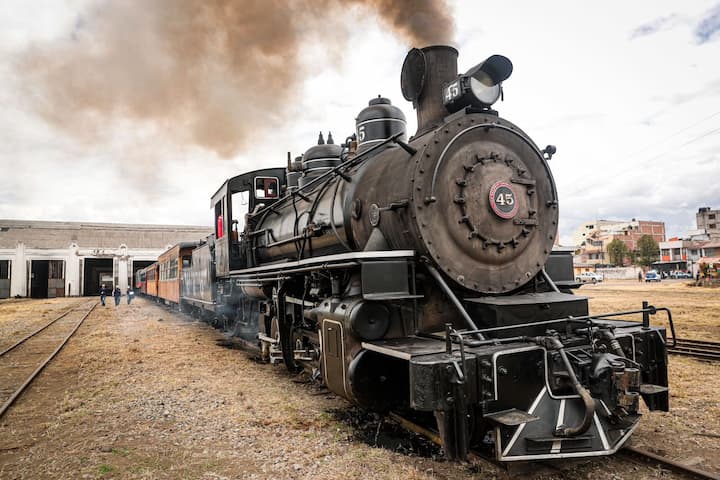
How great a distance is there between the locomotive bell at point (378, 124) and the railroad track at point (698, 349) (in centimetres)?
540

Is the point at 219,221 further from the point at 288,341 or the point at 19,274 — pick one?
the point at 19,274

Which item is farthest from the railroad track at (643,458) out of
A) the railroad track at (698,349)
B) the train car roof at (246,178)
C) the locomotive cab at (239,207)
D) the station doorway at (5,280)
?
the station doorway at (5,280)

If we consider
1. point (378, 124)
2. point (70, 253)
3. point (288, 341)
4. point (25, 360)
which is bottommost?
point (25, 360)

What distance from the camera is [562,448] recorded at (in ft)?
11.1

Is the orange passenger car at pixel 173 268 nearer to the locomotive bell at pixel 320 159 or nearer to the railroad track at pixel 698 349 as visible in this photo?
the locomotive bell at pixel 320 159

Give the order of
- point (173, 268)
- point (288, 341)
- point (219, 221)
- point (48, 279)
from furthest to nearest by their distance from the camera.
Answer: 1. point (48, 279)
2. point (173, 268)
3. point (219, 221)
4. point (288, 341)

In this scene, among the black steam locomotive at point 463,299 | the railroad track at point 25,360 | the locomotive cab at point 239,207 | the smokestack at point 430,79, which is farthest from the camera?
the locomotive cab at point 239,207

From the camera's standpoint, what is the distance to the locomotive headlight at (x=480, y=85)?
4.65 meters

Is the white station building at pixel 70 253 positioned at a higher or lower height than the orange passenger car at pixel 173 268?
higher

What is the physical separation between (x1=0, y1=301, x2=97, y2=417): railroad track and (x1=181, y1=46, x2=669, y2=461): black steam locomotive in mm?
4364

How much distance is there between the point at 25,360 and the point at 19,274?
3852cm

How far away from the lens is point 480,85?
4.71 metres

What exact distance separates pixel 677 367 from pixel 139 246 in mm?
50259

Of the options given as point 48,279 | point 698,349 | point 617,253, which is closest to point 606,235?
point 617,253
